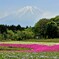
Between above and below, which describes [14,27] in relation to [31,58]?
above

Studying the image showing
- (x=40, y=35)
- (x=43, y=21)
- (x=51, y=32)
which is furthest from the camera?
(x=43, y=21)

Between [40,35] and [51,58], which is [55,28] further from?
[51,58]

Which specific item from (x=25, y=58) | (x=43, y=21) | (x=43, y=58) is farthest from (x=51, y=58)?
(x=43, y=21)

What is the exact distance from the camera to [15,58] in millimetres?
19422

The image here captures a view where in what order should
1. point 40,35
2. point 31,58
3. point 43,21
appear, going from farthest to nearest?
point 43,21
point 40,35
point 31,58

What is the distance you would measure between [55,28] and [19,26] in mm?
68216

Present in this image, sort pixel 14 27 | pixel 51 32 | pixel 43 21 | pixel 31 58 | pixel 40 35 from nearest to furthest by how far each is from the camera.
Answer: pixel 31 58, pixel 51 32, pixel 40 35, pixel 43 21, pixel 14 27

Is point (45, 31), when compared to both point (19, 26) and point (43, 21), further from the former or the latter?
point (19, 26)

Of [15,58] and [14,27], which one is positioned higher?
[14,27]

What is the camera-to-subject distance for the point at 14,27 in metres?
173

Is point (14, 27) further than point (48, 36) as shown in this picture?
Yes

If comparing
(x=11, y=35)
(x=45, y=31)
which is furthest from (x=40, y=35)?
(x=11, y=35)

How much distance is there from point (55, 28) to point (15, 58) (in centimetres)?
9090

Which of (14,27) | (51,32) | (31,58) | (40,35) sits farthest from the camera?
(14,27)
